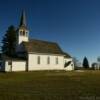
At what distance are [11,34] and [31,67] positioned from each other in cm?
1413

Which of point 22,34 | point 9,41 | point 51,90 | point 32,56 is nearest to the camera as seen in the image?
point 51,90

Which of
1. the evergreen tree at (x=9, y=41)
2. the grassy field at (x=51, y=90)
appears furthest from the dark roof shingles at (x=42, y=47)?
the grassy field at (x=51, y=90)

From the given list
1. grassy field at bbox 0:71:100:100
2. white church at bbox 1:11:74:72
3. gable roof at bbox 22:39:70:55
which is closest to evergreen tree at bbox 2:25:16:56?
white church at bbox 1:11:74:72

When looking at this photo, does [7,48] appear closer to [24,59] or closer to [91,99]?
[24,59]

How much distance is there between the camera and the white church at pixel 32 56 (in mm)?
46259

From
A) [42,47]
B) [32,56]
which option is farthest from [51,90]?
[42,47]

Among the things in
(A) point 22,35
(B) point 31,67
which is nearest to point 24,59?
(B) point 31,67

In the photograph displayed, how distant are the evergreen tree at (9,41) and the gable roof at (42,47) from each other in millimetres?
7507

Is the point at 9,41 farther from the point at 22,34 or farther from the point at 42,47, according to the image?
the point at 42,47

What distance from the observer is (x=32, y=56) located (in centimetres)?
4894

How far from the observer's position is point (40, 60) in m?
50.7

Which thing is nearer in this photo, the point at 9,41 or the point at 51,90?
the point at 51,90

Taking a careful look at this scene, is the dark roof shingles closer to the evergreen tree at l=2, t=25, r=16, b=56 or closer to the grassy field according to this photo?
the evergreen tree at l=2, t=25, r=16, b=56

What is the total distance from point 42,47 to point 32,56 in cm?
445
